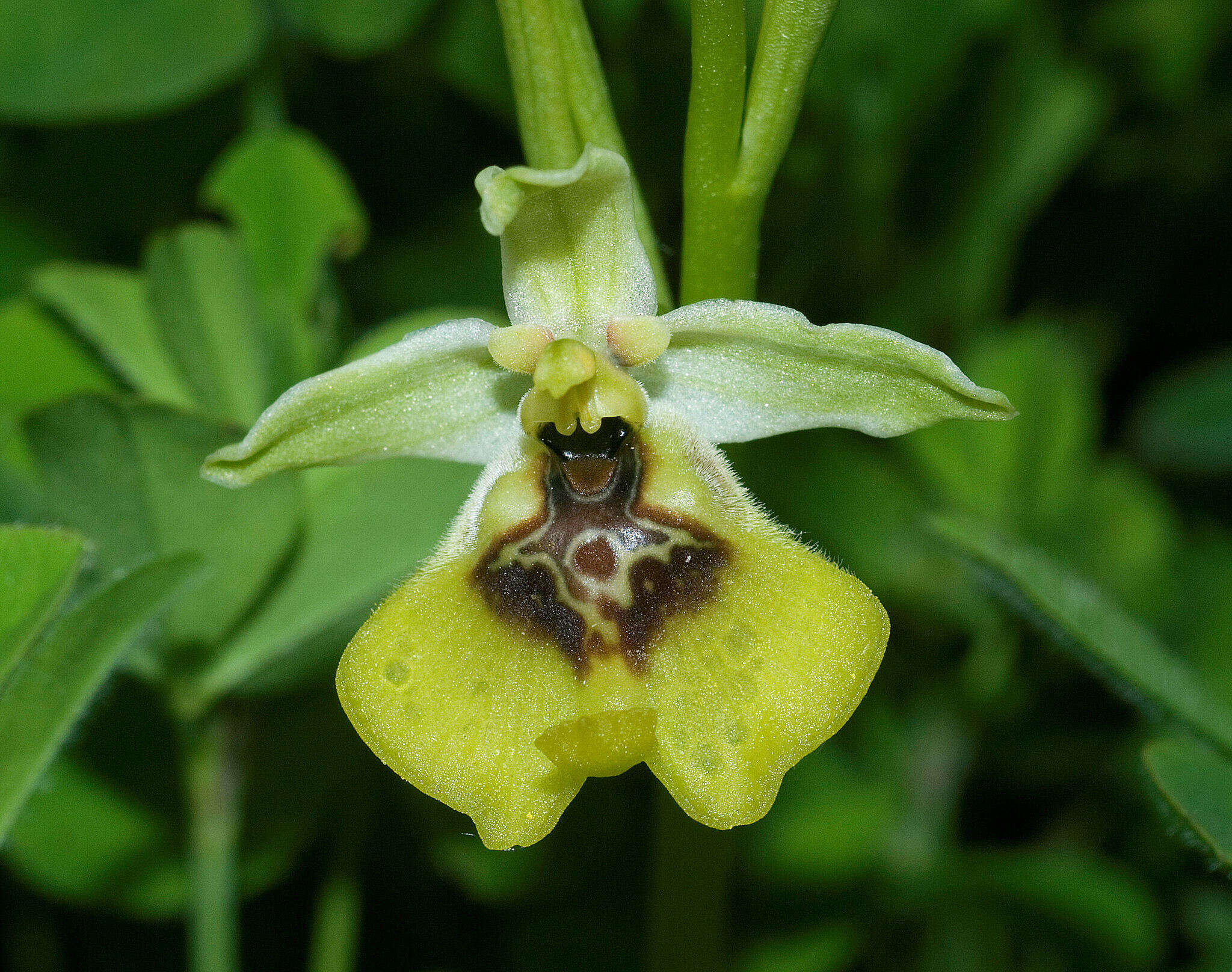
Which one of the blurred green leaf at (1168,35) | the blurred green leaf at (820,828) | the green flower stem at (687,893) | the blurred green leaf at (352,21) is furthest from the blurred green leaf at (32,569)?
the blurred green leaf at (1168,35)

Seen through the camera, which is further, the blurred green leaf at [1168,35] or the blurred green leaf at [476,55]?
the blurred green leaf at [1168,35]

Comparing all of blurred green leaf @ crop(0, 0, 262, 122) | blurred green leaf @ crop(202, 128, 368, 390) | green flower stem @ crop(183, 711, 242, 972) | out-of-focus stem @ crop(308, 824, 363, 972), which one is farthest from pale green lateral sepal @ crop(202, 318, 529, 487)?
blurred green leaf @ crop(0, 0, 262, 122)

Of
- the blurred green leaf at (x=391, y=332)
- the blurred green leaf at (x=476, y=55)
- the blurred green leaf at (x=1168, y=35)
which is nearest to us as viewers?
the blurred green leaf at (x=391, y=332)

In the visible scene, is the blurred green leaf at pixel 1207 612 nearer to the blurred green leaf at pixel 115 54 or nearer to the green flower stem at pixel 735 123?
the green flower stem at pixel 735 123

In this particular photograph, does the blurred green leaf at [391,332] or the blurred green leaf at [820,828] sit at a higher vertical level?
the blurred green leaf at [391,332]

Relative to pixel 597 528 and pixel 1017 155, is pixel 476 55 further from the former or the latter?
pixel 597 528

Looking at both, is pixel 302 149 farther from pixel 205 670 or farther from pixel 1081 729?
pixel 1081 729

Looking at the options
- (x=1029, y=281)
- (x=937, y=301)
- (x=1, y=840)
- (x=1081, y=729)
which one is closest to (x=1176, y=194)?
(x=1029, y=281)

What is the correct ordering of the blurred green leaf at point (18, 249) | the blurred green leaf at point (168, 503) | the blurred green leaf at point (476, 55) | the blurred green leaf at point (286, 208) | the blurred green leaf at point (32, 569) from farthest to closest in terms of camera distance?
the blurred green leaf at point (476, 55) < the blurred green leaf at point (18, 249) < the blurred green leaf at point (286, 208) < the blurred green leaf at point (168, 503) < the blurred green leaf at point (32, 569)
